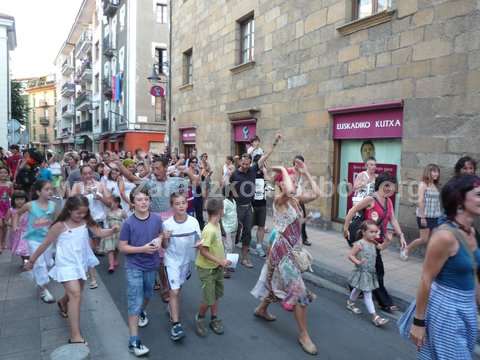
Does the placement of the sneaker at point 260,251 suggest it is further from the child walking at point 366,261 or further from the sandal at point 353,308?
the child walking at point 366,261

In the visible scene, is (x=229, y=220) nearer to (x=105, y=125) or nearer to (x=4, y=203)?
(x=4, y=203)

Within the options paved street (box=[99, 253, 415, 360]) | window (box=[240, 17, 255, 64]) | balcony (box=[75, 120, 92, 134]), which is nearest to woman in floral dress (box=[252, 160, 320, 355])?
paved street (box=[99, 253, 415, 360])

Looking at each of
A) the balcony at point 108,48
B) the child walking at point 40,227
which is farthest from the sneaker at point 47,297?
the balcony at point 108,48

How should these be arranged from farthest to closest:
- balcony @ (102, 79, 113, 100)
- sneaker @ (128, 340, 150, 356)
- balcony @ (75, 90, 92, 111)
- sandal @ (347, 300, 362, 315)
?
balcony @ (75, 90, 92, 111) < balcony @ (102, 79, 113, 100) < sandal @ (347, 300, 362, 315) < sneaker @ (128, 340, 150, 356)

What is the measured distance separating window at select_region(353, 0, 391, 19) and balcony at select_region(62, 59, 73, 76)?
174ft

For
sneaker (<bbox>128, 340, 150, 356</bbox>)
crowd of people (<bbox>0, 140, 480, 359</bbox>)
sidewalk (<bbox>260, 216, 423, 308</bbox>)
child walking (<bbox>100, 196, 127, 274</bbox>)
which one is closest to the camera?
crowd of people (<bbox>0, 140, 480, 359</bbox>)

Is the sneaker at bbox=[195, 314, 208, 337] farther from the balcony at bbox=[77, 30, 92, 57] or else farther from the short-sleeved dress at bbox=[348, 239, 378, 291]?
the balcony at bbox=[77, 30, 92, 57]

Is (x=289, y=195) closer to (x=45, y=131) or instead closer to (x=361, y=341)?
(x=361, y=341)

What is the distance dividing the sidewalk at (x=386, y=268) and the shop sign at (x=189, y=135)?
9142 mm

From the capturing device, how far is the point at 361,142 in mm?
8383

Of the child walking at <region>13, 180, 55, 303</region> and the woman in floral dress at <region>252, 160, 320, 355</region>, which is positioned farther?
the child walking at <region>13, 180, 55, 303</region>

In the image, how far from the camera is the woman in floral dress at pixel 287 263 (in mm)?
3684

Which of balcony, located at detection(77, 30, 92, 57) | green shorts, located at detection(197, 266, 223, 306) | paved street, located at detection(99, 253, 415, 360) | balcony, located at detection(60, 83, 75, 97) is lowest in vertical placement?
paved street, located at detection(99, 253, 415, 360)

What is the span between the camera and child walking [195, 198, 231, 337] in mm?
3865
